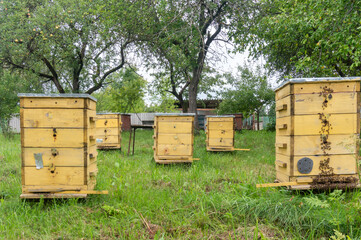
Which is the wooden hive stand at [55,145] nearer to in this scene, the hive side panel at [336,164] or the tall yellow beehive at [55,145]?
the tall yellow beehive at [55,145]

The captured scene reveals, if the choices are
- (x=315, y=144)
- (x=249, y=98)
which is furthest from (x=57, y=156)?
(x=249, y=98)

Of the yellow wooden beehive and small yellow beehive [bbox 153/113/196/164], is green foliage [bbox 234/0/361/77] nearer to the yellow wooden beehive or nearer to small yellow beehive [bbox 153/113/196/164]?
small yellow beehive [bbox 153/113/196/164]

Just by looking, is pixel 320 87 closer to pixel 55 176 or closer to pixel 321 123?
pixel 321 123

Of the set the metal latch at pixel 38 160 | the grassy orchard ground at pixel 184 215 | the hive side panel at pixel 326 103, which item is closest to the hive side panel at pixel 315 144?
the hive side panel at pixel 326 103

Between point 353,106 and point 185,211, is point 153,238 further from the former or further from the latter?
point 353,106

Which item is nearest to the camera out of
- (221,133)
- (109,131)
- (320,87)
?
(320,87)

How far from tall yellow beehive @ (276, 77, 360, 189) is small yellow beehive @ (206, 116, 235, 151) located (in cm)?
396

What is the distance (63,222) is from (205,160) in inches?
134

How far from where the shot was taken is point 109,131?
6949 millimetres

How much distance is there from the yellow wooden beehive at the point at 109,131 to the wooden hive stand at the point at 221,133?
259cm

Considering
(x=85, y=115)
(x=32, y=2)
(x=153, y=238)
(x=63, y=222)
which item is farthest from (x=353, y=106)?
(x=32, y=2)

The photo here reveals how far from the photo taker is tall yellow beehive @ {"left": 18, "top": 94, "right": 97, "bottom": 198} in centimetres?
255

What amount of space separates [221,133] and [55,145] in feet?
15.4

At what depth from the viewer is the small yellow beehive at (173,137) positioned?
4.80 metres
